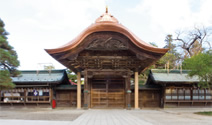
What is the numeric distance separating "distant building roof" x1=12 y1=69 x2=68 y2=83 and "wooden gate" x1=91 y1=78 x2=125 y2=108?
130 inches

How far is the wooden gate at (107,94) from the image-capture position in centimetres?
1552

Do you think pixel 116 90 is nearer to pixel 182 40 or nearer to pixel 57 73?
pixel 57 73

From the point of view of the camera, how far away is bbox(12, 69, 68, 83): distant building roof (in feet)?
52.8

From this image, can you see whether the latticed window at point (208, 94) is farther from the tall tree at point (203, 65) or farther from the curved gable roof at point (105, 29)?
the curved gable roof at point (105, 29)

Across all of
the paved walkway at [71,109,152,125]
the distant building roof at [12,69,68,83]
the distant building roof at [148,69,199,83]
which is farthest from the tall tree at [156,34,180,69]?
the paved walkway at [71,109,152,125]

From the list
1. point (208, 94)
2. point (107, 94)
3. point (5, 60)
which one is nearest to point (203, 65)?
point (208, 94)

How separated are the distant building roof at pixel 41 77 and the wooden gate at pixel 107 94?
10.8ft

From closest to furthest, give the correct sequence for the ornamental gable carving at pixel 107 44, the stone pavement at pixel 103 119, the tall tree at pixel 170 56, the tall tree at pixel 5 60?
1. the stone pavement at pixel 103 119
2. the tall tree at pixel 5 60
3. the ornamental gable carving at pixel 107 44
4. the tall tree at pixel 170 56

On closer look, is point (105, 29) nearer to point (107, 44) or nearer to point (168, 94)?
point (107, 44)

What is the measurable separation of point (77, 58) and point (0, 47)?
475 cm

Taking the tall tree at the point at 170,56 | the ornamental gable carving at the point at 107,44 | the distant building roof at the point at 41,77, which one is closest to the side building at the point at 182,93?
the ornamental gable carving at the point at 107,44

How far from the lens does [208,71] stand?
37.9ft

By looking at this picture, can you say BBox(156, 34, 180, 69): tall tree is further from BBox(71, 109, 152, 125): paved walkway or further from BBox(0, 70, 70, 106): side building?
BBox(71, 109, 152, 125): paved walkway

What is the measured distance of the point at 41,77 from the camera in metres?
16.9
